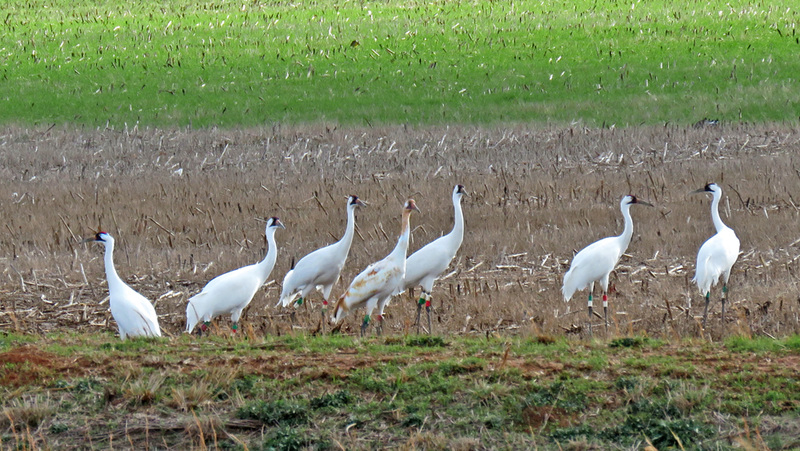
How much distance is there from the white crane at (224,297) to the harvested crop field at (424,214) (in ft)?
1.00

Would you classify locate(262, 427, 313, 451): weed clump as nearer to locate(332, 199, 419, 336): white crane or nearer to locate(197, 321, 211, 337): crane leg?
locate(332, 199, 419, 336): white crane

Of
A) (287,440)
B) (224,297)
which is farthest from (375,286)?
(287,440)

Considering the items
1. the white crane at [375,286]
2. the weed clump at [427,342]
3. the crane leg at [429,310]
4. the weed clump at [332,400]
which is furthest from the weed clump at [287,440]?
the white crane at [375,286]

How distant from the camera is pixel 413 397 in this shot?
6.18 metres

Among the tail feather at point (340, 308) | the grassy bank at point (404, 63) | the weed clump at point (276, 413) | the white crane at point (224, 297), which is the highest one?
the grassy bank at point (404, 63)

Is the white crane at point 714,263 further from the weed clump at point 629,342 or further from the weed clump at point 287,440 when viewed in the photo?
the weed clump at point 287,440

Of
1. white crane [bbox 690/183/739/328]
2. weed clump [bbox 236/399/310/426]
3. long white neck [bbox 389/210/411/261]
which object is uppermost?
long white neck [bbox 389/210/411/261]

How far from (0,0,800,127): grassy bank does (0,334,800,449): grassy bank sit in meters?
17.5

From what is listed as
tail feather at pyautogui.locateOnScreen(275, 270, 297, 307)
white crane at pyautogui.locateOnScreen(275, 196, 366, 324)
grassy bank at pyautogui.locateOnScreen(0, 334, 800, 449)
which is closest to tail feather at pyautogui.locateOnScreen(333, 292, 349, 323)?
white crane at pyautogui.locateOnScreen(275, 196, 366, 324)

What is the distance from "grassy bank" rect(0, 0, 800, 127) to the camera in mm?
25750

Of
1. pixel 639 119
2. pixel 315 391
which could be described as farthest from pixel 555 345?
pixel 639 119

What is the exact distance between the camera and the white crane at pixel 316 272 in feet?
33.8

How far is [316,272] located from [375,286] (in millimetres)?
853

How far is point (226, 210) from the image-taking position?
15.2m
